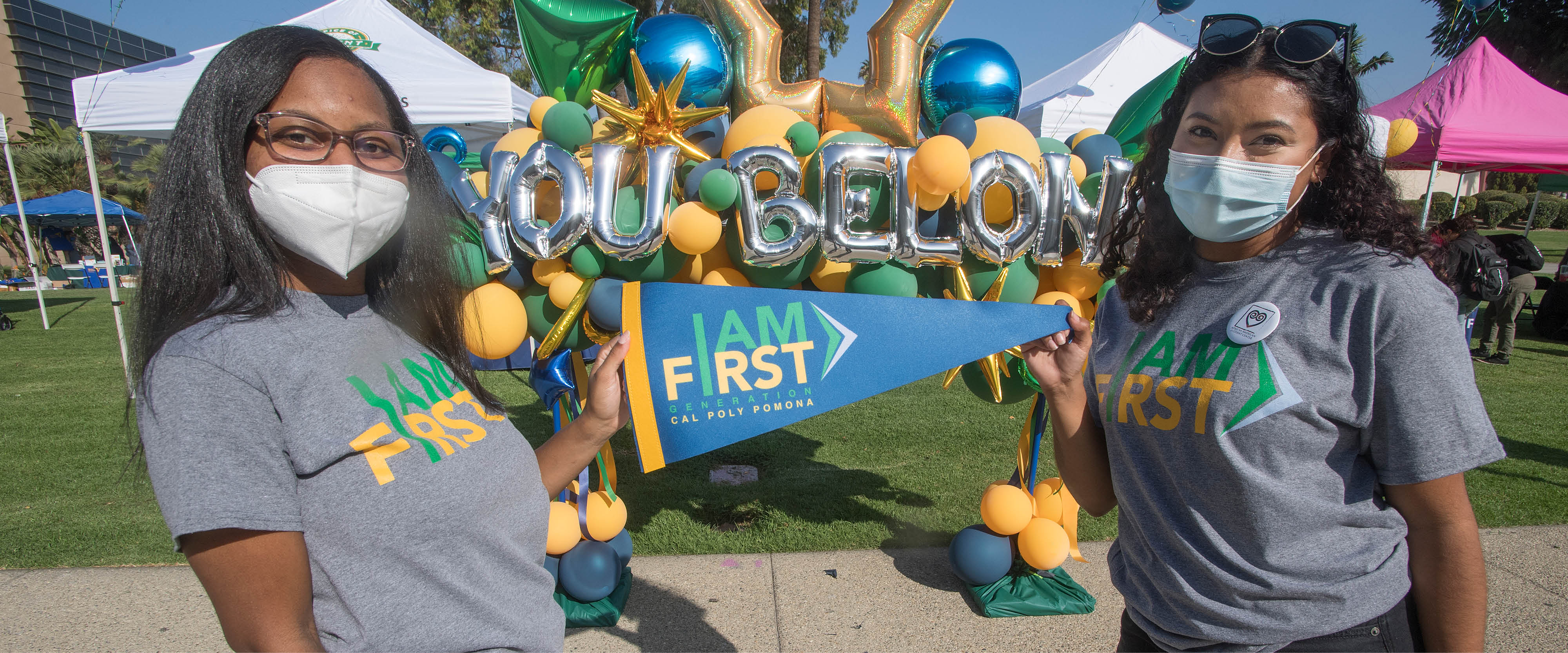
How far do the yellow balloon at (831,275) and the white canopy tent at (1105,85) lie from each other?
13.7 ft

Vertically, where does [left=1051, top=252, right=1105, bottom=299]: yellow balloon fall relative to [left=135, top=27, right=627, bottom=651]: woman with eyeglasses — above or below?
below

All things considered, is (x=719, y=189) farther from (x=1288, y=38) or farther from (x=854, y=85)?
(x=1288, y=38)

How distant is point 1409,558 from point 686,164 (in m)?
2.56

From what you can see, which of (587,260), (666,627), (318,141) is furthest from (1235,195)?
(666,627)

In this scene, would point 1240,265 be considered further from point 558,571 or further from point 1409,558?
point 558,571

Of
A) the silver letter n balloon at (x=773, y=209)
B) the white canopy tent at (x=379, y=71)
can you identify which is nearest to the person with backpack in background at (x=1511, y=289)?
the silver letter n balloon at (x=773, y=209)

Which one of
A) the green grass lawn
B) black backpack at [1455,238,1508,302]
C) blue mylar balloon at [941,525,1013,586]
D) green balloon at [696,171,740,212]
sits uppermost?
green balloon at [696,171,740,212]

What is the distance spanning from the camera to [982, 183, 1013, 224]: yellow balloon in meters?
2.90

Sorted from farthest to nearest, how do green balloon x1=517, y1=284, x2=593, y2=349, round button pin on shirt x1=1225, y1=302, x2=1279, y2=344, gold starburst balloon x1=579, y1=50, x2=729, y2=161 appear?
green balloon x1=517, y1=284, x2=593, y2=349 < gold starburst balloon x1=579, y1=50, x2=729, y2=161 < round button pin on shirt x1=1225, y1=302, x2=1279, y2=344

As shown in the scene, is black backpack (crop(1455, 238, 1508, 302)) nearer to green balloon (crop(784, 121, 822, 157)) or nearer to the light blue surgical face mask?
green balloon (crop(784, 121, 822, 157))

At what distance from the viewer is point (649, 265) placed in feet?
9.47

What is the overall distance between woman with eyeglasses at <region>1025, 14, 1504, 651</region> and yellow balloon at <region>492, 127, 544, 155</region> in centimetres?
234

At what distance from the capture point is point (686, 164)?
3.03 meters

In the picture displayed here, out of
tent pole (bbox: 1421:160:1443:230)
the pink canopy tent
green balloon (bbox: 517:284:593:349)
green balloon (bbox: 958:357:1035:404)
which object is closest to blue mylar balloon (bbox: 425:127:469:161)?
green balloon (bbox: 517:284:593:349)
